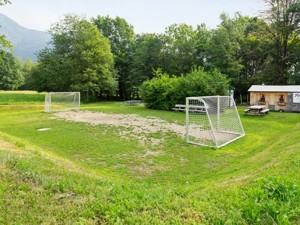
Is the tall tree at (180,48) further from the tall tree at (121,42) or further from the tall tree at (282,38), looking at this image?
the tall tree at (282,38)

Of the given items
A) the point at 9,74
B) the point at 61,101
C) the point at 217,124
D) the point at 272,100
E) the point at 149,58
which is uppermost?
the point at 149,58

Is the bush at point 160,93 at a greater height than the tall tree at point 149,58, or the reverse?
the tall tree at point 149,58

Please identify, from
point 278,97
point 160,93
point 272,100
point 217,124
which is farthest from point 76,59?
point 217,124

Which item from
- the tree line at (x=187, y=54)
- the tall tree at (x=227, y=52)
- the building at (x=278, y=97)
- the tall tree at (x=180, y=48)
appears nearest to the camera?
the building at (x=278, y=97)

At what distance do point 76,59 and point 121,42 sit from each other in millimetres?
9950

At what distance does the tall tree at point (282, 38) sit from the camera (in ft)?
76.0

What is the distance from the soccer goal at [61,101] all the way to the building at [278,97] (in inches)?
558

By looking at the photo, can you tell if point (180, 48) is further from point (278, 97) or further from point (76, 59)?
point (278, 97)

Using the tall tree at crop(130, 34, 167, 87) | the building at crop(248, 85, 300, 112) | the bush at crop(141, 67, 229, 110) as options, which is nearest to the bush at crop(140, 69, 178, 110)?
the bush at crop(141, 67, 229, 110)

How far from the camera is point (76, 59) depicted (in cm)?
2841

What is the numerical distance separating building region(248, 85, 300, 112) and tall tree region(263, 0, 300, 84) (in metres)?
6.79

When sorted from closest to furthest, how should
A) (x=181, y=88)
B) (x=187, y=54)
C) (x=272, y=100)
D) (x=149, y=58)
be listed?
(x=181, y=88) < (x=272, y=100) < (x=187, y=54) < (x=149, y=58)

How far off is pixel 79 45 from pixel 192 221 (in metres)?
28.1

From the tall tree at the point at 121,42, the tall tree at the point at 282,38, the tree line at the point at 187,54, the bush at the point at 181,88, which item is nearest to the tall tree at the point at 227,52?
the tree line at the point at 187,54
